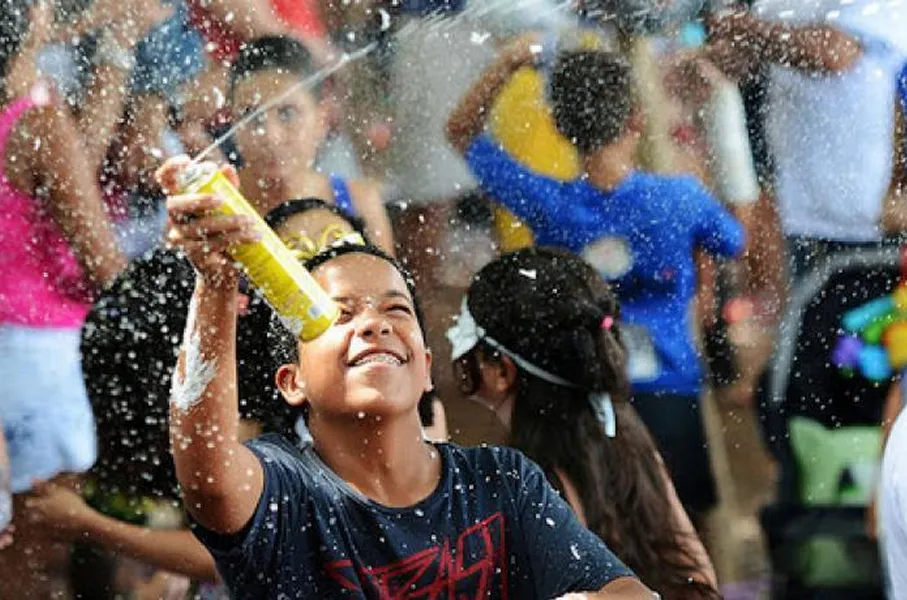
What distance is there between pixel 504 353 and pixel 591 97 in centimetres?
69

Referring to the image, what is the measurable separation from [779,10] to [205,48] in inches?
51.1

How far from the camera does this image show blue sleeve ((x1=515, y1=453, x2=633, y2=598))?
102 inches

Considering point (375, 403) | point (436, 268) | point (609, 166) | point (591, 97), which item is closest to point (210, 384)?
point (375, 403)

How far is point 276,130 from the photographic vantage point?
12.1ft

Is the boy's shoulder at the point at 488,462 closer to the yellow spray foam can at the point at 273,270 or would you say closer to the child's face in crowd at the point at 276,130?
the yellow spray foam can at the point at 273,270

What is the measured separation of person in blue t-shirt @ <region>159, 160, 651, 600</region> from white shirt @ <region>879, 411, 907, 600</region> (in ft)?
1.63

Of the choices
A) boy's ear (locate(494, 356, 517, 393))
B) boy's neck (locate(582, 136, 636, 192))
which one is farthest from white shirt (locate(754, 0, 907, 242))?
boy's ear (locate(494, 356, 517, 393))

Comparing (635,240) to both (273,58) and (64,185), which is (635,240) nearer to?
(273,58)

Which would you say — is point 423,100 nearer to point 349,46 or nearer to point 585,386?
point 349,46

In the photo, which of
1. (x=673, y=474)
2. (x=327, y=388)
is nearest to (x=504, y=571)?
(x=327, y=388)

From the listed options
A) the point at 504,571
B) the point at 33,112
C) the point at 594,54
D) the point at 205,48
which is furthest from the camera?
the point at 594,54

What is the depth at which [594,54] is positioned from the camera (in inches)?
155

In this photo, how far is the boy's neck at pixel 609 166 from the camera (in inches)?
149

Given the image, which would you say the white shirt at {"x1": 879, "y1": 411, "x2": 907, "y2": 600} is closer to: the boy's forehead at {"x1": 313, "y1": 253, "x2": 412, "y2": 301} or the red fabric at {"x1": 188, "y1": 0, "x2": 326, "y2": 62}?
the boy's forehead at {"x1": 313, "y1": 253, "x2": 412, "y2": 301}
